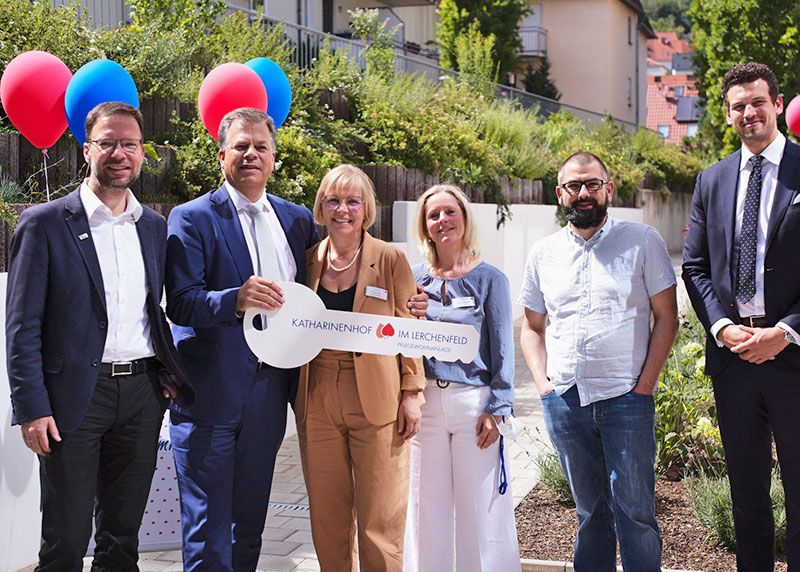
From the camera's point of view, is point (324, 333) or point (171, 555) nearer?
point (324, 333)

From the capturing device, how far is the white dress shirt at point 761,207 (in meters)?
4.09

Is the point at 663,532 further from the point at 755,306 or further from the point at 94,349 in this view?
the point at 94,349

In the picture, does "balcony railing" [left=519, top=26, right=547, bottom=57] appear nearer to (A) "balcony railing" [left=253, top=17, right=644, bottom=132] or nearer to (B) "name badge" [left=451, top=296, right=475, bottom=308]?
(A) "balcony railing" [left=253, top=17, right=644, bottom=132]

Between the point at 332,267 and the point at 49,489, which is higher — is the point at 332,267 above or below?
above

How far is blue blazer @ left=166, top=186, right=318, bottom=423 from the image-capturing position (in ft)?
12.6

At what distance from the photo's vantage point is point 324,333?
384 centimetres

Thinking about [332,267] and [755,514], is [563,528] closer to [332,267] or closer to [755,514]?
[755,514]

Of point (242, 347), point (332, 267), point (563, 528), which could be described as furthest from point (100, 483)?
point (563, 528)

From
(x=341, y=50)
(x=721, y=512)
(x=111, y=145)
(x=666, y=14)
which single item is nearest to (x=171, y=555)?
(x=111, y=145)

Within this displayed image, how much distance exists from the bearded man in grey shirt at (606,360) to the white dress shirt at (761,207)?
30 cm

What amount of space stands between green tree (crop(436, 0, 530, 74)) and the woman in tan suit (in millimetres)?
27185

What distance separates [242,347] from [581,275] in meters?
1.47

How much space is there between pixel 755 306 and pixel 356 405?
5.65 ft

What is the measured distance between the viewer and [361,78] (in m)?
13.1
